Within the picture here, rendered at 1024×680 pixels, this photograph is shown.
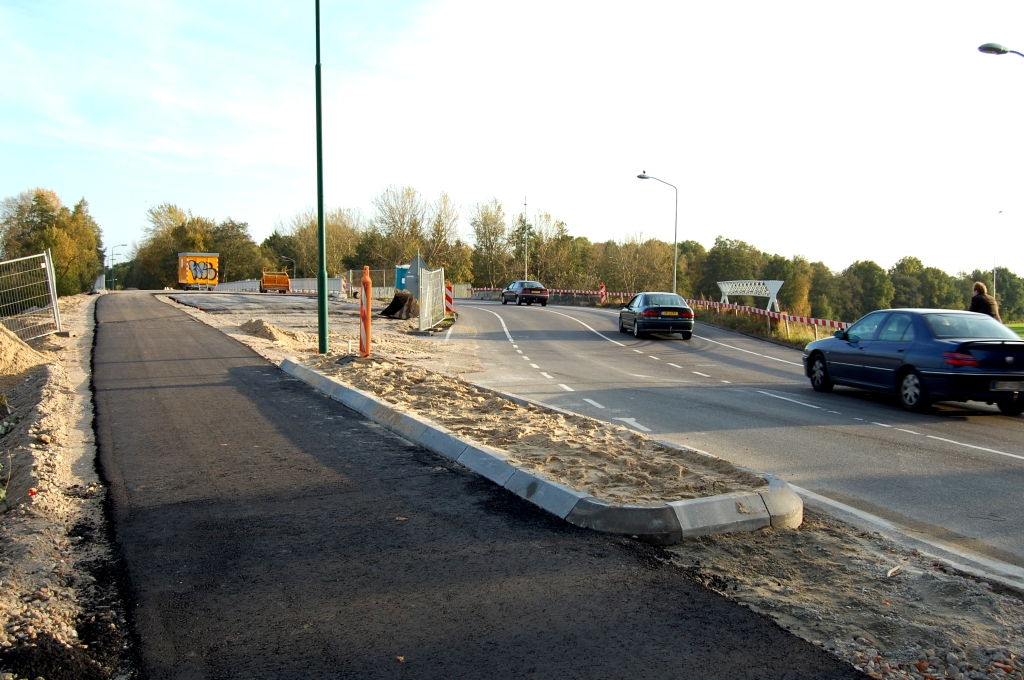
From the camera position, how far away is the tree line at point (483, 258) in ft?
233

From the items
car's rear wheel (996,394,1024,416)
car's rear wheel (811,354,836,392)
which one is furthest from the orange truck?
car's rear wheel (996,394,1024,416)

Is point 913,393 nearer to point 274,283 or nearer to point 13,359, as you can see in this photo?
point 13,359

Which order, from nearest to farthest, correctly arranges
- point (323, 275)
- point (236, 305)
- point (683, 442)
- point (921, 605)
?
1. point (921, 605)
2. point (683, 442)
3. point (323, 275)
4. point (236, 305)

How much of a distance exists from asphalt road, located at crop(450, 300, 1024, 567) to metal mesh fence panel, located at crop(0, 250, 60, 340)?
30.6 feet

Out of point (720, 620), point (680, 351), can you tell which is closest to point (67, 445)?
point (720, 620)

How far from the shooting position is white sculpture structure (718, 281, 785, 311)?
3202 cm

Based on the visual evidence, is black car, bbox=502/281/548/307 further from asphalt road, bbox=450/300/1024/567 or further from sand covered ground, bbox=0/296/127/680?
sand covered ground, bbox=0/296/127/680

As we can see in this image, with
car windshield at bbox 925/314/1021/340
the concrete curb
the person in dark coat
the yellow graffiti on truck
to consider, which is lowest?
the concrete curb

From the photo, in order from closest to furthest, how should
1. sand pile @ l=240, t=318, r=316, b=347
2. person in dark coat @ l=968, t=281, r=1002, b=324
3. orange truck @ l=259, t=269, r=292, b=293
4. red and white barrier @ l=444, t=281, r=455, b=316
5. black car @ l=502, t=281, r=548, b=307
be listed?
person in dark coat @ l=968, t=281, r=1002, b=324 < sand pile @ l=240, t=318, r=316, b=347 < red and white barrier @ l=444, t=281, r=455, b=316 < black car @ l=502, t=281, r=548, b=307 < orange truck @ l=259, t=269, r=292, b=293

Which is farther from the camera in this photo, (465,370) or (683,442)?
(465,370)

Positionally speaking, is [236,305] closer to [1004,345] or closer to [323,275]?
[323,275]

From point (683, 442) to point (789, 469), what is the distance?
1.47m

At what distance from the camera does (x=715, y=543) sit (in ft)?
16.0

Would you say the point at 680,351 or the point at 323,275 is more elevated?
the point at 323,275
